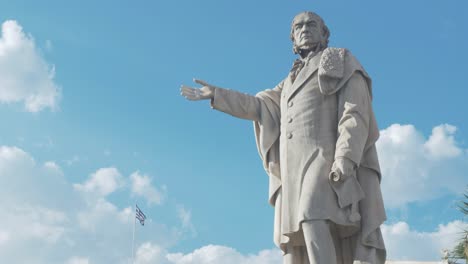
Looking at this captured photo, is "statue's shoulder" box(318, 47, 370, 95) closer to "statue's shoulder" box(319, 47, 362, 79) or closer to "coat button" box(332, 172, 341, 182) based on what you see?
"statue's shoulder" box(319, 47, 362, 79)

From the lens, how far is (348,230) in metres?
10.3

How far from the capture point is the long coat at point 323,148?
1015 cm

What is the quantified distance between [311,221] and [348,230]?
58cm

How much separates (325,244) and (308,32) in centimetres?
326

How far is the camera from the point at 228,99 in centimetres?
1157

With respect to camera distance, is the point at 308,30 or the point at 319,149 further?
the point at 308,30

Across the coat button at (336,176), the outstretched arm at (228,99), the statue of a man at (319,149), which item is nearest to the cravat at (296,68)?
the statue of a man at (319,149)

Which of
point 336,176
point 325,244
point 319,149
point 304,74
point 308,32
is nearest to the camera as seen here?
point 325,244

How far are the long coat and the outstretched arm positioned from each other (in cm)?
1

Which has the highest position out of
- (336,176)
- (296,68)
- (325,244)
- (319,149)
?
(296,68)

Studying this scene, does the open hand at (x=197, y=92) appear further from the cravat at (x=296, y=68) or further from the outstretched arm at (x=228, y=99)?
the cravat at (x=296, y=68)

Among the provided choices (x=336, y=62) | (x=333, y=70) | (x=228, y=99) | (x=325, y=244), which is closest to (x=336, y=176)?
(x=325, y=244)

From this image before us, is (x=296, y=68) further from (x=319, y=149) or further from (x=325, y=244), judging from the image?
(x=325, y=244)

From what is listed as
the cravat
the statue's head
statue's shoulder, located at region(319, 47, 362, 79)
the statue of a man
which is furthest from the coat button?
the statue's head
